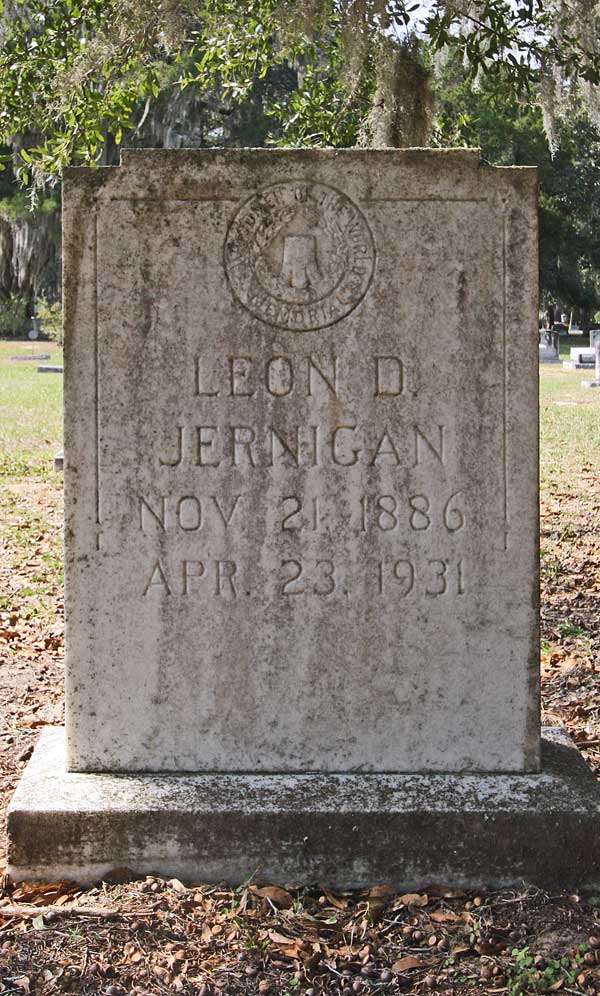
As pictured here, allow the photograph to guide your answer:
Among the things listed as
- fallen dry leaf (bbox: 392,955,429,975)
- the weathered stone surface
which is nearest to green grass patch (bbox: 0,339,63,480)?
the weathered stone surface

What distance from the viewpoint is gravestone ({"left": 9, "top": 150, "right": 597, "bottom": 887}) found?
3.40 metres

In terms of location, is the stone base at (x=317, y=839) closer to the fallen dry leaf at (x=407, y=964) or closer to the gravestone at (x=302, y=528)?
the gravestone at (x=302, y=528)

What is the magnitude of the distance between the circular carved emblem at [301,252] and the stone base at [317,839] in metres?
1.45

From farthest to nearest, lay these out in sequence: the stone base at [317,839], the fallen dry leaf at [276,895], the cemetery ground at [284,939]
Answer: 1. the stone base at [317,839]
2. the fallen dry leaf at [276,895]
3. the cemetery ground at [284,939]

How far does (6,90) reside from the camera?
760cm

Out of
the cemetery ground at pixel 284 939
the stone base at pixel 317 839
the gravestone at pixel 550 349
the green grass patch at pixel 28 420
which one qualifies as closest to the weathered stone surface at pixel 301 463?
the stone base at pixel 317 839

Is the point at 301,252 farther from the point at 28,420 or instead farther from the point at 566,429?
the point at 28,420

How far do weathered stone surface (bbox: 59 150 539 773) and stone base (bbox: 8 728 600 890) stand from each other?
205 millimetres

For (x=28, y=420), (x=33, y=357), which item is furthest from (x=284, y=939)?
(x=33, y=357)

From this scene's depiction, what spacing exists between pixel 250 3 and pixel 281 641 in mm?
5709

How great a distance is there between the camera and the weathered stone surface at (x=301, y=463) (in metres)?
3.45

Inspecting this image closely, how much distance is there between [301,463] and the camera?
3.50 metres

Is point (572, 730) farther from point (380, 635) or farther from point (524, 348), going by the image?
point (524, 348)

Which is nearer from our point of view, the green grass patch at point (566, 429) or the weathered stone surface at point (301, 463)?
the weathered stone surface at point (301, 463)
